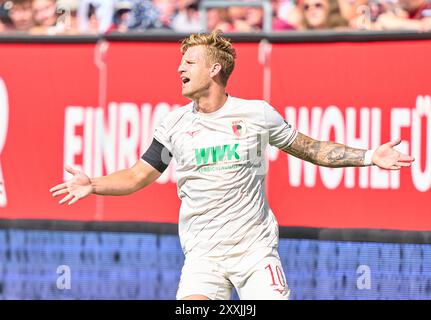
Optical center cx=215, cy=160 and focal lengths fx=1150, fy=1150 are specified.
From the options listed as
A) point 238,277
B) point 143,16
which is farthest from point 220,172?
point 143,16

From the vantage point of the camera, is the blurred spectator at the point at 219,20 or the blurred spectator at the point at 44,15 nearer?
the blurred spectator at the point at 219,20

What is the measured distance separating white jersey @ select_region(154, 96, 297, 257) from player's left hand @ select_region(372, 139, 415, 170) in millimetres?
628

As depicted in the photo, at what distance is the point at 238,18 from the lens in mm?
12633

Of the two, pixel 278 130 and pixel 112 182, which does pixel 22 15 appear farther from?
pixel 278 130

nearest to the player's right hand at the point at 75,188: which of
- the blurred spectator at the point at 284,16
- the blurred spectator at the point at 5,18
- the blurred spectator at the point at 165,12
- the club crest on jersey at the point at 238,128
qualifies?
the club crest on jersey at the point at 238,128

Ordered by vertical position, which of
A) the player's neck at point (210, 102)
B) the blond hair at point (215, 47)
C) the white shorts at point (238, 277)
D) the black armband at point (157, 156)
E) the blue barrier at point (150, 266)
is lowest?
the blue barrier at point (150, 266)

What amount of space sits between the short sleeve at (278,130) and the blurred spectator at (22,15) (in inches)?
233

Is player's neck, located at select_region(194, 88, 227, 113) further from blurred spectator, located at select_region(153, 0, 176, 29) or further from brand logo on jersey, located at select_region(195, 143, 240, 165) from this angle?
blurred spectator, located at select_region(153, 0, 176, 29)

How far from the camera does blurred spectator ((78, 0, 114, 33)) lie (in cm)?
1282

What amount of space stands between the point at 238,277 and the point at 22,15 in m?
6.63

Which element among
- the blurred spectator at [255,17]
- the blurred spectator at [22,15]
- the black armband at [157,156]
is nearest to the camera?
the black armband at [157,156]

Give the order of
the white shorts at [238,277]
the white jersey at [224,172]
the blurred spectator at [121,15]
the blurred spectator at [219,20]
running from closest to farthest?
the white shorts at [238,277], the white jersey at [224,172], the blurred spectator at [219,20], the blurred spectator at [121,15]

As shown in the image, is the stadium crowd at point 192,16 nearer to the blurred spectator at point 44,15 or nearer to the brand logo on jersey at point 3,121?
the blurred spectator at point 44,15

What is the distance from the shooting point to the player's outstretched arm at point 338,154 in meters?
7.56
